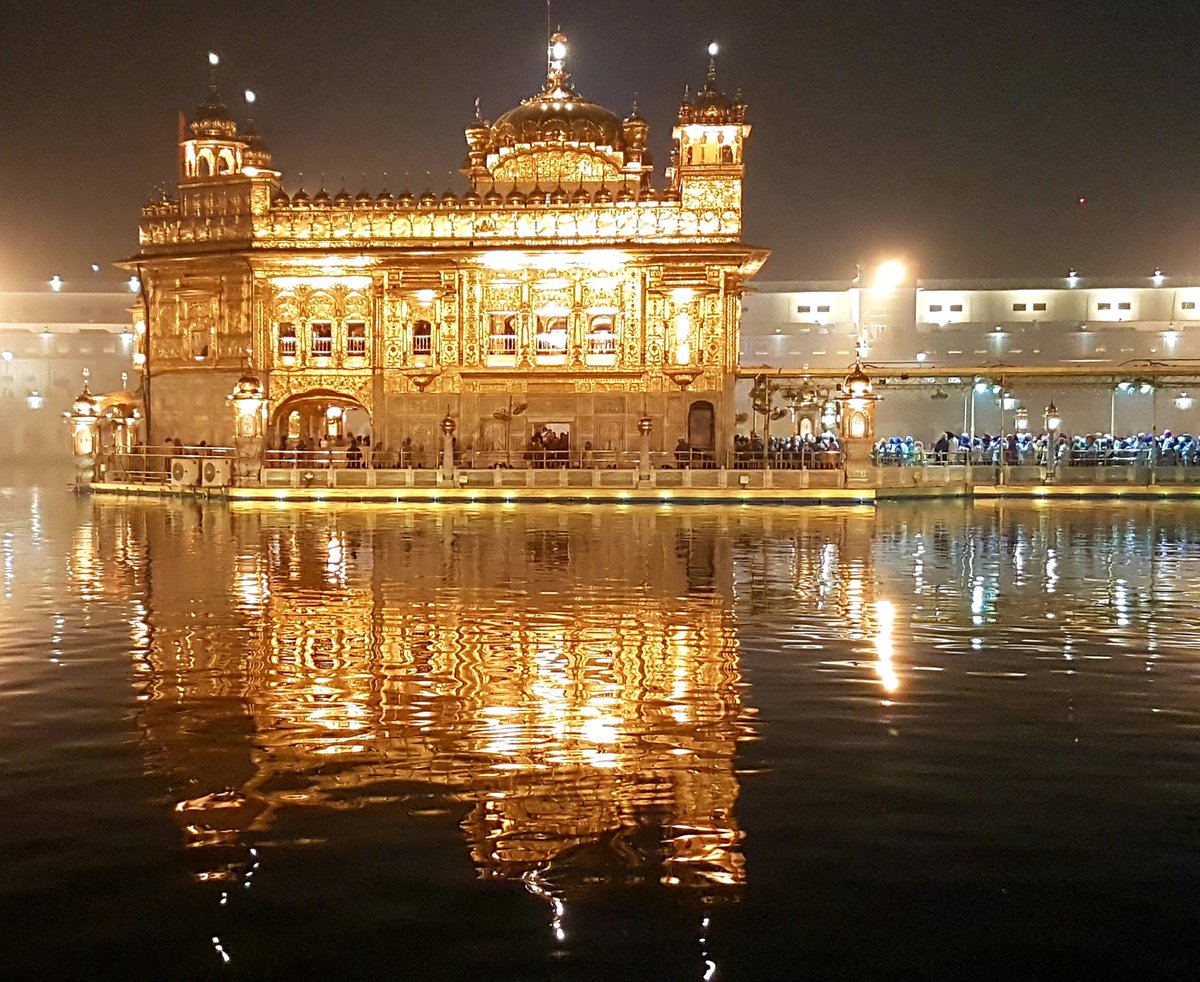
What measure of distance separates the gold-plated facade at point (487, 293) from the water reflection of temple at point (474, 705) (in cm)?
2331

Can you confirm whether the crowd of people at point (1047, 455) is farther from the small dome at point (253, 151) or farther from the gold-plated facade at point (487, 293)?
the small dome at point (253, 151)

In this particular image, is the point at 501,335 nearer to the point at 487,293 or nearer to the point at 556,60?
the point at 487,293

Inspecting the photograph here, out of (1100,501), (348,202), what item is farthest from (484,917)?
(348,202)

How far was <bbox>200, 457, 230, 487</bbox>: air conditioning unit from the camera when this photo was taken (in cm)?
3669

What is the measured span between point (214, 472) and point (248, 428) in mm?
1987

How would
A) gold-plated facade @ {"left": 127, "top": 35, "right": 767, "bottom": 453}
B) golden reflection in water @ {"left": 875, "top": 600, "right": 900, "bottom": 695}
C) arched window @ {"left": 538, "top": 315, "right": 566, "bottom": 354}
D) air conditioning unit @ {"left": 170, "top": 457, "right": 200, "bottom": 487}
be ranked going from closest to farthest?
golden reflection in water @ {"left": 875, "top": 600, "right": 900, "bottom": 695}, air conditioning unit @ {"left": 170, "top": 457, "right": 200, "bottom": 487}, gold-plated facade @ {"left": 127, "top": 35, "right": 767, "bottom": 453}, arched window @ {"left": 538, "top": 315, "right": 566, "bottom": 354}

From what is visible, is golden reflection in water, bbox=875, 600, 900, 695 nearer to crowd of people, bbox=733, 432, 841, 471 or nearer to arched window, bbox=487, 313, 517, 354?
crowd of people, bbox=733, 432, 841, 471

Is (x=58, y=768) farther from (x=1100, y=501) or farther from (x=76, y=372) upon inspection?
(x=76, y=372)

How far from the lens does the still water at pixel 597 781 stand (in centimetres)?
521

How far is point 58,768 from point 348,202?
122 ft

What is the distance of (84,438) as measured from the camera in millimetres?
40781

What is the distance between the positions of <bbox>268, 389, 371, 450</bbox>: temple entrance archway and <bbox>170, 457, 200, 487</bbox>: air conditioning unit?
4.79m

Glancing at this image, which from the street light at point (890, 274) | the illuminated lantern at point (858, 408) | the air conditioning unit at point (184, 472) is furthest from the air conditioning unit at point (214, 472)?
the street light at point (890, 274)

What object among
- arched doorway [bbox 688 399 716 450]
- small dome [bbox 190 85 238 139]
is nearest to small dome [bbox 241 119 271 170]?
small dome [bbox 190 85 238 139]
